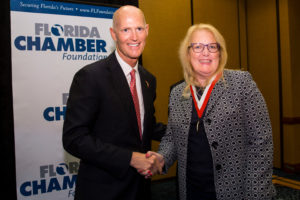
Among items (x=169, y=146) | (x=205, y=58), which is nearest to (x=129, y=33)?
(x=205, y=58)

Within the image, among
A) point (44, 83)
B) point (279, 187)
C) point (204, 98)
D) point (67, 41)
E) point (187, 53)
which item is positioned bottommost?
point (279, 187)

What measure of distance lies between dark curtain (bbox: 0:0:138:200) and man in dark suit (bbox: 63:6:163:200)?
101 centimetres

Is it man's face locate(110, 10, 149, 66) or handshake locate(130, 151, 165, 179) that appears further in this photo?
man's face locate(110, 10, 149, 66)

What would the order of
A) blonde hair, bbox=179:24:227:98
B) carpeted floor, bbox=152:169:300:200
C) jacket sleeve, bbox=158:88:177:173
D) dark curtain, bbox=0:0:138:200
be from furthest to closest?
carpeted floor, bbox=152:169:300:200 → dark curtain, bbox=0:0:138:200 → jacket sleeve, bbox=158:88:177:173 → blonde hair, bbox=179:24:227:98

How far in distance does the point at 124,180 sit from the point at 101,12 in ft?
5.69

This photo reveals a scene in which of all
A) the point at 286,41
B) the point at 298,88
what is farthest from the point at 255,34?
the point at 298,88

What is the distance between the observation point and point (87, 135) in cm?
153

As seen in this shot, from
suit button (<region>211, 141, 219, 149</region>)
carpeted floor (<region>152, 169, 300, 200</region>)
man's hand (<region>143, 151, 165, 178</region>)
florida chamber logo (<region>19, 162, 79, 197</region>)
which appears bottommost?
carpeted floor (<region>152, 169, 300, 200</region>)

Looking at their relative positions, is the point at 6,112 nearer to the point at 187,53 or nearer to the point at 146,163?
the point at 146,163

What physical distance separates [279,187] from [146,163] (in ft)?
10.3

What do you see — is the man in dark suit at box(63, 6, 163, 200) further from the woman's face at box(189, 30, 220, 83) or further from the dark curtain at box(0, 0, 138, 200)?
the dark curtain at box(0, 0, 138, 200)

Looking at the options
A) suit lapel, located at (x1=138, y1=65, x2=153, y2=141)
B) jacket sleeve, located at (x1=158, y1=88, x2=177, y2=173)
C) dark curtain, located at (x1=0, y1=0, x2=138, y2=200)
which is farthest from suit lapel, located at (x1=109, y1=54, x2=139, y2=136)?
dark curtain, located at (x1=0, y1=0, x2=138, y2=200)

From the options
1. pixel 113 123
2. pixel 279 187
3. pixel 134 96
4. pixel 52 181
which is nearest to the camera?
pixel 113 123

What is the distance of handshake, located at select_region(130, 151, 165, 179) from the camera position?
1532mm
